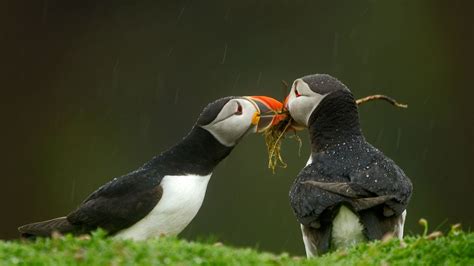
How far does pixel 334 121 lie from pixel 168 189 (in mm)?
1154

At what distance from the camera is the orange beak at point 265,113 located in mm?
8148

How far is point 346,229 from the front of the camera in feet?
24.6

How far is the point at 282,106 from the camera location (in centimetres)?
843

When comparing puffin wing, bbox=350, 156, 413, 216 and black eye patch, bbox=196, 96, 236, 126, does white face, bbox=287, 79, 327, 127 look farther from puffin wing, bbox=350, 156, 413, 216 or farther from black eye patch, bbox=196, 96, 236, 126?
puffin wing, bbox=350, 156, 413, 216

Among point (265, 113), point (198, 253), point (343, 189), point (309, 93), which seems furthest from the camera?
point (265, 113)

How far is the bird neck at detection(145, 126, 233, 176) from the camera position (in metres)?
7.81

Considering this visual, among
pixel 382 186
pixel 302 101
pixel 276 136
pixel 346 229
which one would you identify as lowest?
pixel 346 229

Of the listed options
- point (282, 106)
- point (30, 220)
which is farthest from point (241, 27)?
point (282, 106)

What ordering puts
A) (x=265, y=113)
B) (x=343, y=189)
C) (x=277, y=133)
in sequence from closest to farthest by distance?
(x=343, y=189)
(x=265, y=113)
(x=277, y=133)

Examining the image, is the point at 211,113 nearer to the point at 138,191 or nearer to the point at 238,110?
the point at 238,110

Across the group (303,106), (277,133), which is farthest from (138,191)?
(277,133)

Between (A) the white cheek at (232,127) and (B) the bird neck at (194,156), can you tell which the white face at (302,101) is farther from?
(B) the bird neck at (194,156)

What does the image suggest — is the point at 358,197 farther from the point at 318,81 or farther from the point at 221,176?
the point at 221,176

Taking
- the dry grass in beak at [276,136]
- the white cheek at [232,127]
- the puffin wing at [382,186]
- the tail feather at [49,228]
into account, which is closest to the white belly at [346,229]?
the puffin wing at [382,186]
